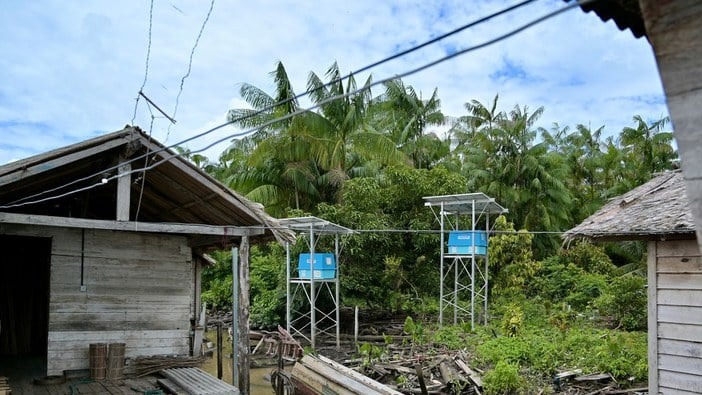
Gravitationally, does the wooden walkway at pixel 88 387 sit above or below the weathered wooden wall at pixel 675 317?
below

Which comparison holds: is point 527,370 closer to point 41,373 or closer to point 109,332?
point 109,332

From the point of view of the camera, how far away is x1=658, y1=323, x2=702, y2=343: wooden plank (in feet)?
24.1

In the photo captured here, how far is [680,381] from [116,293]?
9.09 metres

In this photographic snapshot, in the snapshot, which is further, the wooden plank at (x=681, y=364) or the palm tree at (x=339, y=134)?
the palm tree at (x=339, y=134)

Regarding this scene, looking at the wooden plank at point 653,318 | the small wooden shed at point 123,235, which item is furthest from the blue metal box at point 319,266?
the wooden plank at point 653,318

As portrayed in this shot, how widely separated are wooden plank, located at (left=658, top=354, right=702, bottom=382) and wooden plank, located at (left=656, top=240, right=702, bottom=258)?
4.69 ft

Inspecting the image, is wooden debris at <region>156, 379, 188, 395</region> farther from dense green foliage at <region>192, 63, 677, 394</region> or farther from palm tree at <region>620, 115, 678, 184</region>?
palm tree at <region>620, 115, 678, 184</region>

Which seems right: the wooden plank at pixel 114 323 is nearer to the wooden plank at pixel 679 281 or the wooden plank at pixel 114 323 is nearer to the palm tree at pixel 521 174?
the wooden plank at pixel 679 281

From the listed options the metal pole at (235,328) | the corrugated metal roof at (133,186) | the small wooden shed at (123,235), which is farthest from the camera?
the metal pole at (235,328)

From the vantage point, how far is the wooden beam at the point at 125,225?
22.4 ft

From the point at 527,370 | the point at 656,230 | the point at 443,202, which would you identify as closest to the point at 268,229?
the point at 656,230

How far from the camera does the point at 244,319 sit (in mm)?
8195

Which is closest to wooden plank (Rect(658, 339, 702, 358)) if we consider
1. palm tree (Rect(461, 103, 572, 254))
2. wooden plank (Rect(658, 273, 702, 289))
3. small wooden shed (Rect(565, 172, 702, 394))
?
small wooden shed (Rect(565, 172, 702, 394))

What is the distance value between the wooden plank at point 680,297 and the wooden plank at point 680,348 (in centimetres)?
53
